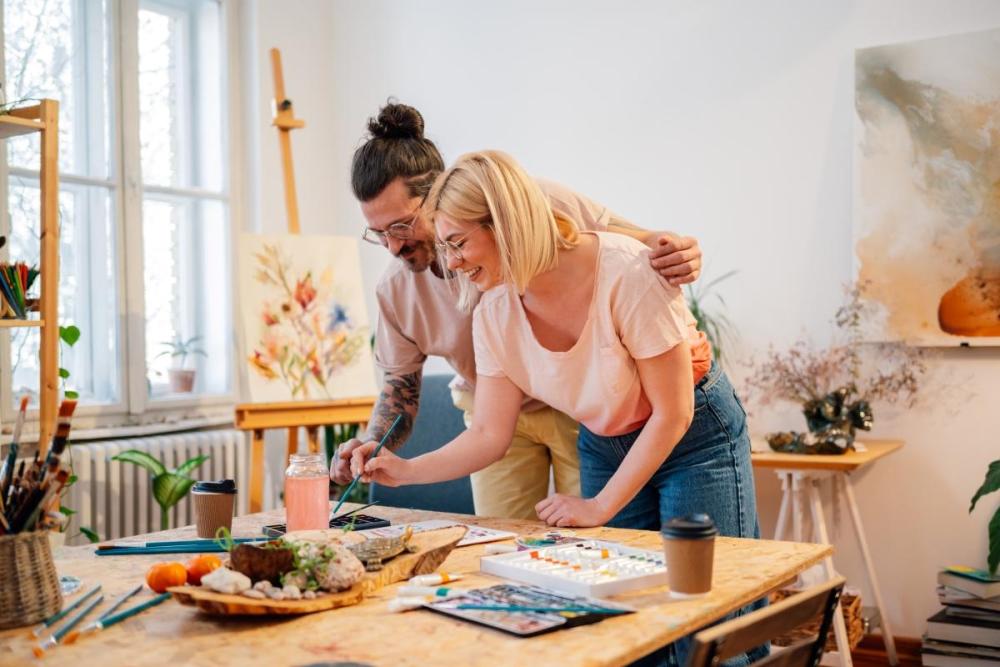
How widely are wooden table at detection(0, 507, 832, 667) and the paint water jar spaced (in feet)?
1.09

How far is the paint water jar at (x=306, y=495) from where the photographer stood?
1748 mm

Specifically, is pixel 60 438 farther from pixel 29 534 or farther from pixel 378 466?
pixel 378 466

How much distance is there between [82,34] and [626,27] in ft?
7.11

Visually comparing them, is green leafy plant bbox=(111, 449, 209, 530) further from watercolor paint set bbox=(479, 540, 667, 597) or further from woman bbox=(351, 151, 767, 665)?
watercolor paint set bbox=(479, 540, 667, 597)

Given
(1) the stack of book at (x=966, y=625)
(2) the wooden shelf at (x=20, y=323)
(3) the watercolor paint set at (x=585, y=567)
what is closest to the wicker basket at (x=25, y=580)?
(3) the watercolor paint set at (x=585, y=567)

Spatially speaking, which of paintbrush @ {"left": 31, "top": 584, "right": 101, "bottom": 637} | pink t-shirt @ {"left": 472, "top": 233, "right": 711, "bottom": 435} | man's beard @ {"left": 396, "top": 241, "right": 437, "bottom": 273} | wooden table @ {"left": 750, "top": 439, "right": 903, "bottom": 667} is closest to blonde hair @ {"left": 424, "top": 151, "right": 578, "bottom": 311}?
pink t-shirt @ {"left": 472, "top": 233, "right": 711, "bottom": 435}

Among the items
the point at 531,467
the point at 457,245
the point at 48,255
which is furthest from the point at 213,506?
the point at 48,255

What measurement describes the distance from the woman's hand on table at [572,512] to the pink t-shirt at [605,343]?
16 cm

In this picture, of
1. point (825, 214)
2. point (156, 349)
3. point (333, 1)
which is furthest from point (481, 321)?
point (333, 1)

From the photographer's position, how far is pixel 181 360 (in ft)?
14.4

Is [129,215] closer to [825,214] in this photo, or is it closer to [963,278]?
[825,214]

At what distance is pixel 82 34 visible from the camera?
4031 mm

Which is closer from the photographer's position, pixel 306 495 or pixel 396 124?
pixel 306 495

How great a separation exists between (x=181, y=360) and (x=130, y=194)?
0.75 m
